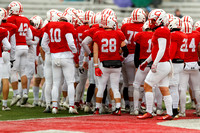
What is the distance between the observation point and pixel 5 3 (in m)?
23.2

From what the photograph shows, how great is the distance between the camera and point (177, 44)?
371 inches

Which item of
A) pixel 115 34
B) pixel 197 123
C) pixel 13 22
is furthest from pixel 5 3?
pixel 197 123

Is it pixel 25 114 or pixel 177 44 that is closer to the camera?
pixel 177 44

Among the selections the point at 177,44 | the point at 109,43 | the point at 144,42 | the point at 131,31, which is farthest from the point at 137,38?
the point at 177,44

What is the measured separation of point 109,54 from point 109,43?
0.22m

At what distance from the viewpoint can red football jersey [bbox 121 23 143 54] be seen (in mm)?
10266

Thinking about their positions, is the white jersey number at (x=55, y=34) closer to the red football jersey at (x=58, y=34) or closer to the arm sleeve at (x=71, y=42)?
the red football jersey at (x=58, y=34)

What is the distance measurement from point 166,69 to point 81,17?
9.73ft

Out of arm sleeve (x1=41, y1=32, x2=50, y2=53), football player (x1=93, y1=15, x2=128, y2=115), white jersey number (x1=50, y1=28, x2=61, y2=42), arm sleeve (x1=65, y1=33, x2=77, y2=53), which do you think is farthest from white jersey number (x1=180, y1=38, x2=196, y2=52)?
arm sleeve (x1=41, y1=32, x2=50, y2=53)

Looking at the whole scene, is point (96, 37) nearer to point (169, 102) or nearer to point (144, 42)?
point (144, 42)

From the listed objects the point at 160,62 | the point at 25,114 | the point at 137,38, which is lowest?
the point at 25,114

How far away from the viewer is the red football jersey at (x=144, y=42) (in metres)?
9.61

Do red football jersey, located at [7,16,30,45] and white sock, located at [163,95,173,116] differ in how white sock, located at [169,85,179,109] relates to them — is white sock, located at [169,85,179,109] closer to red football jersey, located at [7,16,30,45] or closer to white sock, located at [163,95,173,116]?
white sock, located at [163,95,173,116]

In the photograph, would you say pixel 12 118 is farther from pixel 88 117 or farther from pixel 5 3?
pixel 5 3
